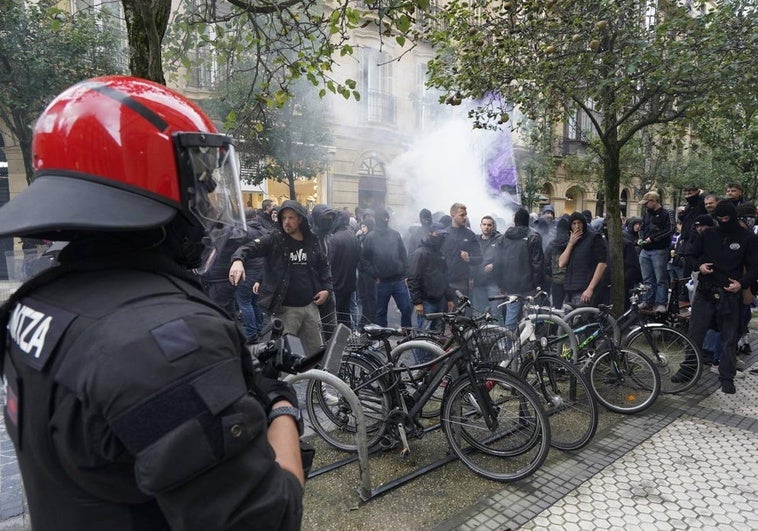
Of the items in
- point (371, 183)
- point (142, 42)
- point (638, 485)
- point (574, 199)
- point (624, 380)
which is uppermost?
point (371, 183)

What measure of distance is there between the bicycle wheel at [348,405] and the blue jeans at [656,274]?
244 inches

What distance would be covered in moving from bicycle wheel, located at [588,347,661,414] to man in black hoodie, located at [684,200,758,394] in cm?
74

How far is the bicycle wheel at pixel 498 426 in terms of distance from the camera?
3.50 m

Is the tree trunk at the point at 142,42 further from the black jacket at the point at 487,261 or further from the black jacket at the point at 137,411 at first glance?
the black jacket at the point at 487,261

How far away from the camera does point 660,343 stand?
→ 5.07 meters

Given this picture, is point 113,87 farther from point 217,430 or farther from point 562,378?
point 562,378

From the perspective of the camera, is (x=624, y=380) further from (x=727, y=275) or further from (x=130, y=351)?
(x=130, y=351)

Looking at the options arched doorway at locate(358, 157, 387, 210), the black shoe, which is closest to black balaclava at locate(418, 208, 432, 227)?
the black shoe

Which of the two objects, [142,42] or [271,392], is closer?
[271,392]

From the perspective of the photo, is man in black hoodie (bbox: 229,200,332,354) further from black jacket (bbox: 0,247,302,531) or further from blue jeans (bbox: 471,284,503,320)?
black jacket (bbox: 0,247,302,531)

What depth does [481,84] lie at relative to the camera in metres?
6.21

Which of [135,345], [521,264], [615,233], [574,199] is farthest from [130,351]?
[574,199]

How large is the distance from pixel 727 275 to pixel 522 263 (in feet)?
7.09

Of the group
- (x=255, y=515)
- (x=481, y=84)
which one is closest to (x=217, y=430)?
(x=255, y=515)
